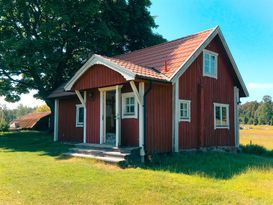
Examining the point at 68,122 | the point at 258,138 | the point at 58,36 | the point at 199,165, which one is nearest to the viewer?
the point at 199,165

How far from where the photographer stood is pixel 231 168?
10711 millimetres

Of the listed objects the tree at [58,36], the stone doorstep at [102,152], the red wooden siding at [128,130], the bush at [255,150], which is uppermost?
the tree at [58,36]

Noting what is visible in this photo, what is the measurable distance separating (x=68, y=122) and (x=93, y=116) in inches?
178

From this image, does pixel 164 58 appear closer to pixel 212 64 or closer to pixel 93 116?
pixel 212 64

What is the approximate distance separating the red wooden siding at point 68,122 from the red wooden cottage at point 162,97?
2.3 inches

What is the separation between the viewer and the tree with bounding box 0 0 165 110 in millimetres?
20828

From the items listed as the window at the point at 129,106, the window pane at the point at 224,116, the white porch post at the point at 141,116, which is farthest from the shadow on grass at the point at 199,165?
the window pane at the point at 224,116

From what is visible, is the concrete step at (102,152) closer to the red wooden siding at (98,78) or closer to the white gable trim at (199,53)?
the red wooden siding at (98,78)

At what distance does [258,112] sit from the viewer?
118m

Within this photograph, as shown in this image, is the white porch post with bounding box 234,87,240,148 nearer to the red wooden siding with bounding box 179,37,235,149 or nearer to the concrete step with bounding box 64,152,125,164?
the red wooden siding with bounding box 179,37,235,149

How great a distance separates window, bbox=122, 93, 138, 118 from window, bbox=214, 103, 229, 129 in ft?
17.3

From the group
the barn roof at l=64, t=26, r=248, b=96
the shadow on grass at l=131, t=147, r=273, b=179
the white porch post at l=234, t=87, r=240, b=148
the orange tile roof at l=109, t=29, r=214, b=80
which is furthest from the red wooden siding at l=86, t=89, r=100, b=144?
the white porch post at l=234, t=87, r=240, b=148

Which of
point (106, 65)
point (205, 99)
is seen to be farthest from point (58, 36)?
point (205, 99)

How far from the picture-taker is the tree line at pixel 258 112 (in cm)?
11094
